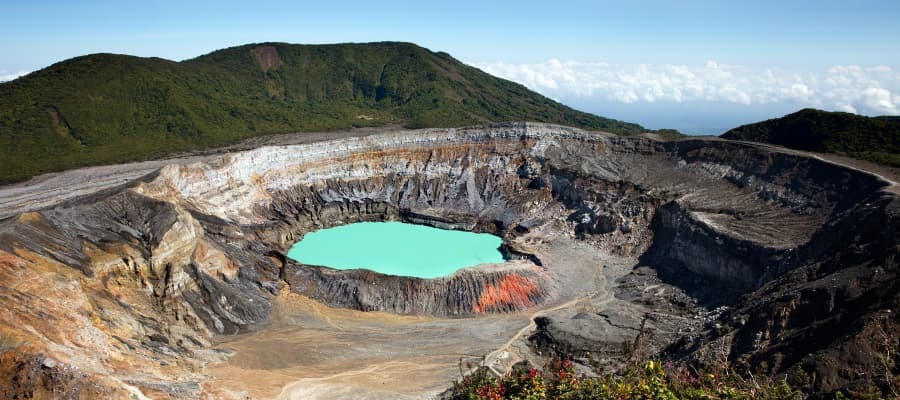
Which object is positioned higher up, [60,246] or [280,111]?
[280,111]

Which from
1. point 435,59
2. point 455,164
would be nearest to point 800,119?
point 455,164

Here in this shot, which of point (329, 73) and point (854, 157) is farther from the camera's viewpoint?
point (329, 73)

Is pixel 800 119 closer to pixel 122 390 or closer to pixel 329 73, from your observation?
pixel 122 390

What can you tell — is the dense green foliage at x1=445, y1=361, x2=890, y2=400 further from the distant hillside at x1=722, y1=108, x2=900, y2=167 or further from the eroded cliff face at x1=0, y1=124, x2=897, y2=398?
the distant hillside at x1=722, y1=108, x2=900, y2=167

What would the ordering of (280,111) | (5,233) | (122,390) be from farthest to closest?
(280,111) < (5,233) < (122,390)

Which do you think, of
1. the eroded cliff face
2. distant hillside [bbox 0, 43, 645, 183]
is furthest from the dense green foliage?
distant hillside [bbox 0, 43, 645, 183]

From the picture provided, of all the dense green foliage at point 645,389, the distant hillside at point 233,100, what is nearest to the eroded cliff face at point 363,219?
the dense green foliage at point 645,389

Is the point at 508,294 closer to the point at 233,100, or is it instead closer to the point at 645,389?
the point at 645,389

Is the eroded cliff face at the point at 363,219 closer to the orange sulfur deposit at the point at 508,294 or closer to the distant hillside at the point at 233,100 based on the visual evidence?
the orange sulfur deposit at the point at 508,294
